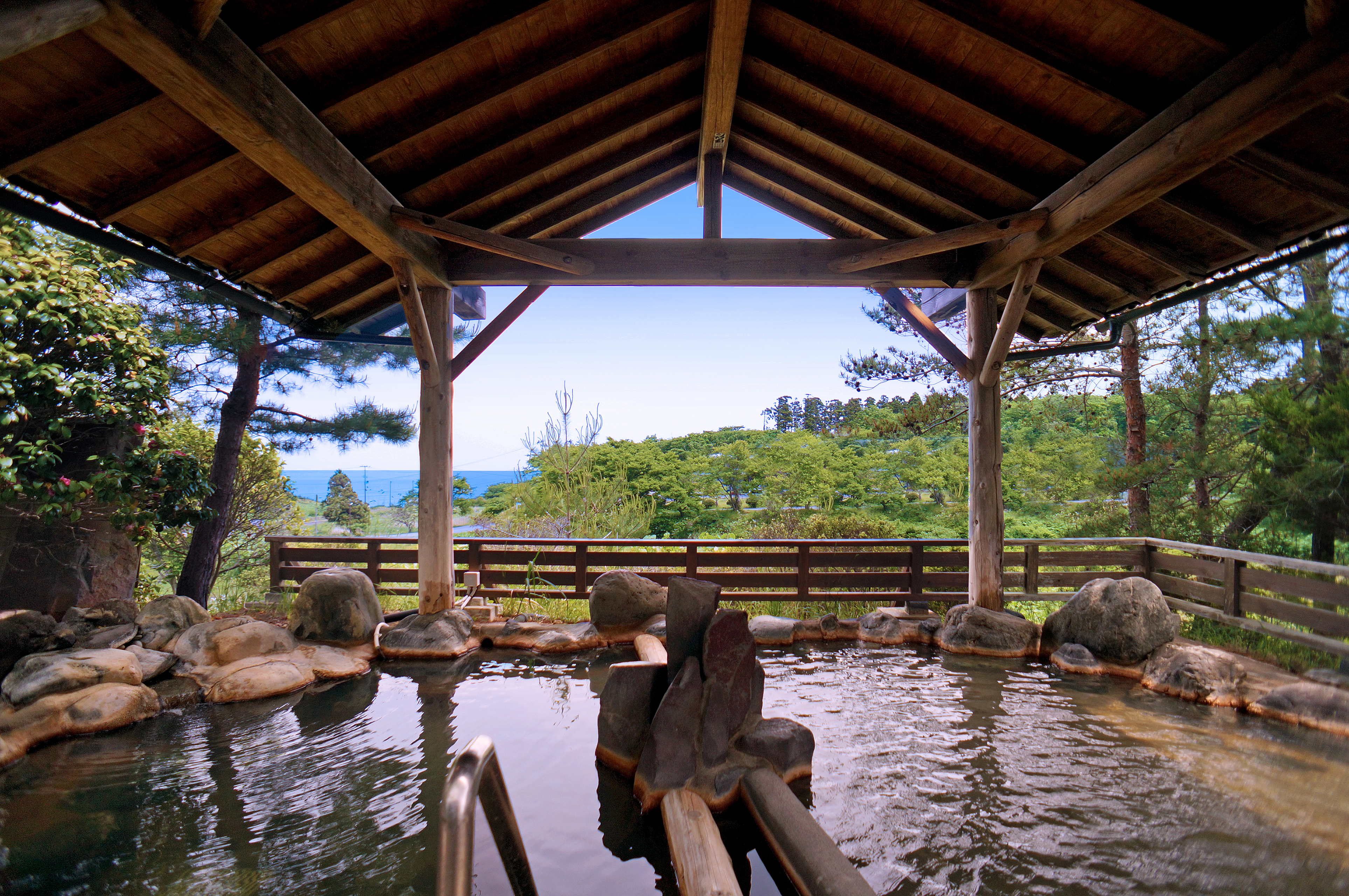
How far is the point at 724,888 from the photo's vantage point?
1.96 meters

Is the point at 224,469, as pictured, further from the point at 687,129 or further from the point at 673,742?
the point at 673,742

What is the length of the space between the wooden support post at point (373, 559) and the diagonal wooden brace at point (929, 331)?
5.82 m

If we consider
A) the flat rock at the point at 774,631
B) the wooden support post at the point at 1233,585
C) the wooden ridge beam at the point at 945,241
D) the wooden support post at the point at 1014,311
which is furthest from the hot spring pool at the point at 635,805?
the wooden ridge beam at the point at 945,241

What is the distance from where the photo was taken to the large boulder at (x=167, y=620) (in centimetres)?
444

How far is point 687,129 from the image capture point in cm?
518

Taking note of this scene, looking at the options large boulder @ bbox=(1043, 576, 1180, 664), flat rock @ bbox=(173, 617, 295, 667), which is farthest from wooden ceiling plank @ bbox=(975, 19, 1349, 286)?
flat rock @ bbox=(173, 617, 295, 667)

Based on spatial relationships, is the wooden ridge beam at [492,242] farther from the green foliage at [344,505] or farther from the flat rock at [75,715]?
the green foliage at [344,505]

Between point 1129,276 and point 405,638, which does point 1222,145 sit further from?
point 405,638

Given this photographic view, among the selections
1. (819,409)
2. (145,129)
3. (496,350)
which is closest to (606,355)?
(496,350)

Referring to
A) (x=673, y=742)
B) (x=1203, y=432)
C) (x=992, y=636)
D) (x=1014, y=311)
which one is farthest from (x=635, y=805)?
(x=1203, y=432)

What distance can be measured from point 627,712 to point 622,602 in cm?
234

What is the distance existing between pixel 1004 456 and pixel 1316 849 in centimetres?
1300

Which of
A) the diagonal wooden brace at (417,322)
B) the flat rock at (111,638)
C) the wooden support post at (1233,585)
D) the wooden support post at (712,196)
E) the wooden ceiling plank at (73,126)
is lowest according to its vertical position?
the flat rock at (111,638)

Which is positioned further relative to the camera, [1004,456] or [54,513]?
[1004,456]
